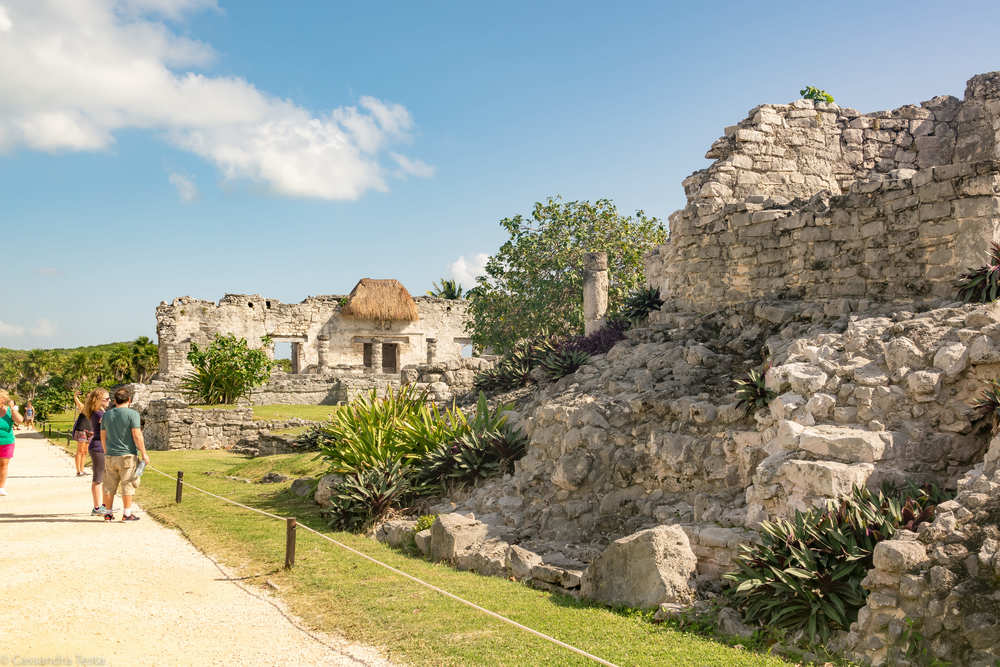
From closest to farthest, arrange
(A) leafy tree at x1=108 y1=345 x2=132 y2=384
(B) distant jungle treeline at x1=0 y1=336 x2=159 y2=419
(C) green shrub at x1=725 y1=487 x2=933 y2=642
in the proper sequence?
1. (C) green shrub at x1=725 y1=487 x2=933 y2=642
2. (B) distant jungle treeline at x1=0 y1=336 x2=159 y2=419
3. (A) leafy tree at x1=108 y1=345 x2=132 y2=384

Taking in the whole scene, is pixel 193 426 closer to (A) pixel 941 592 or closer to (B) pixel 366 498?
(B) pixel 366 498

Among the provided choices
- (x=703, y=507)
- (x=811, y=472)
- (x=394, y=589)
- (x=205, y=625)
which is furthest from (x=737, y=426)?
(x=205, y=625)

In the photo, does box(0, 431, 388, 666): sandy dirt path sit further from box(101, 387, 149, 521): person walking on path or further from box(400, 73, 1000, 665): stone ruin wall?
box(400, 73, 1000, 665): stone ruin wall

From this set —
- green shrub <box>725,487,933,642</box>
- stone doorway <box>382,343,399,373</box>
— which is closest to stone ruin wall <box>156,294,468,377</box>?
stone doorway <box>382,343,399,373</box>

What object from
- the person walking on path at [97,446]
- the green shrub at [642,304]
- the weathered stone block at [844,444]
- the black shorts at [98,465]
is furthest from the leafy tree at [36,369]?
the weathered stone block at [844,444]

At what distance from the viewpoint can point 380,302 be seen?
33875mm

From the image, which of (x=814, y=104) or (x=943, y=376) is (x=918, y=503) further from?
(x=814, y=104)

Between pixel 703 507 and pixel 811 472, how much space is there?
130 cm

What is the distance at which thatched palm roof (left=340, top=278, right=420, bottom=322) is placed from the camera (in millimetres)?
33438

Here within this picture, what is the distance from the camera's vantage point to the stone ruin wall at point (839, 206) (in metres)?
7.77

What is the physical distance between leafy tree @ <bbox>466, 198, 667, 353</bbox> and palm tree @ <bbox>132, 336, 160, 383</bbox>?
1803cm

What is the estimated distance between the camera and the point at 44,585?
5953 millimetres

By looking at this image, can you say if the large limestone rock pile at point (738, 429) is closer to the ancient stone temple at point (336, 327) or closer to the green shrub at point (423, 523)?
the green shrub at point (423, 523)

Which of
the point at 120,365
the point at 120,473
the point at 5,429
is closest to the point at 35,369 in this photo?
the point at 120,365
